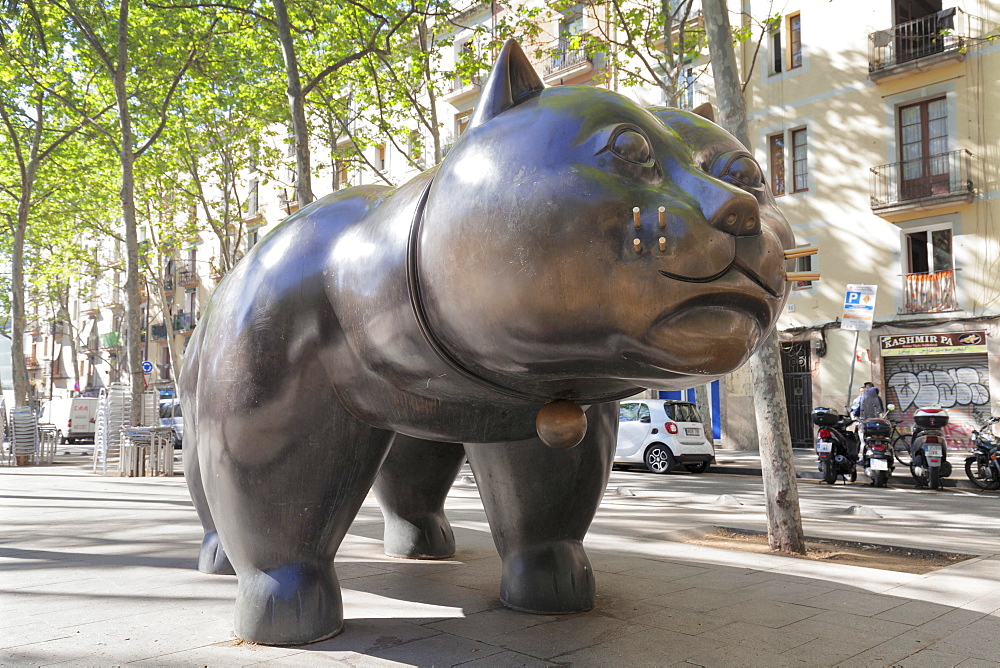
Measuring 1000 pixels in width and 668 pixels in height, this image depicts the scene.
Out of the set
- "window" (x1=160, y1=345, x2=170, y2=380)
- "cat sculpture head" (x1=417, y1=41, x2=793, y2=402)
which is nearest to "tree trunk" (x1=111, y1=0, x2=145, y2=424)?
"cat sculpture head" (x1=417, y1=41, x2=793, y2=402)

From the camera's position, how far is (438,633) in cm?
332

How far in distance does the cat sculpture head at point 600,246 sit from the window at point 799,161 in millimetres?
18772

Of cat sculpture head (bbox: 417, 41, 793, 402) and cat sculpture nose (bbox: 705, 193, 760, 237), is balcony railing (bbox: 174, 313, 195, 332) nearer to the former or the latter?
cat sculpture head (bbox: 417, 41, 793, 402)

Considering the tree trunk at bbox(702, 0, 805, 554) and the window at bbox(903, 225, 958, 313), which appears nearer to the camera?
the tree trunk at bbox(702, 0, 805, 554)

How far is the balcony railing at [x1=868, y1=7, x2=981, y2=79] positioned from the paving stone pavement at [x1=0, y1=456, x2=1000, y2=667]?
1501 cm

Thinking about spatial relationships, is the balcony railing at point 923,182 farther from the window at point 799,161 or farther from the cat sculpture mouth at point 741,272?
the cat sculpture mouth at point 741,272

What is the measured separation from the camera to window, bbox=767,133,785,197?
65.1 feet

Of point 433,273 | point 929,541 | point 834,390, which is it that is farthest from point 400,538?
point 834,390

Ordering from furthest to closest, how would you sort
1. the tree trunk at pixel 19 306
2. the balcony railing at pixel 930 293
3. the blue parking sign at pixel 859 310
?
1. the tree trunk at pixel 19 306
2. the balcony railing at pixel 930 293
3. the blue parking sign at pixel 859 310

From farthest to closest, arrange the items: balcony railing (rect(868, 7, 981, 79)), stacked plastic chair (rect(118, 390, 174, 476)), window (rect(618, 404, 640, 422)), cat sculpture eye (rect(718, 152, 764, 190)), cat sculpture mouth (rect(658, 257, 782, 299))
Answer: balcony railing (rect(868, 7, 981, 79))
window (rect(618, 404, 640, 422))
stacked plastic chair (rect(118, 390, 174, 476))
cat sculpture eye (rect(718, 152, 764, 190))
cat sculpture mouth (rect(658, 257, 782, 299))

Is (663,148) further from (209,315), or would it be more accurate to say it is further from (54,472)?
(54,472)

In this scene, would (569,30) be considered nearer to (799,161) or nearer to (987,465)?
(799,161)

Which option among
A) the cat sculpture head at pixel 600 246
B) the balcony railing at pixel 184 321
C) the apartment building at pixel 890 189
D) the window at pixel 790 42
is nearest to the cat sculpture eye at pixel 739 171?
the cat sculpture head at pixel 600 246

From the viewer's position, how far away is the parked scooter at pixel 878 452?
36.7 feet
